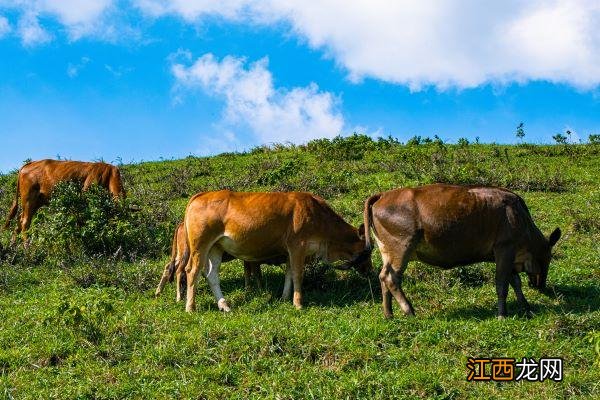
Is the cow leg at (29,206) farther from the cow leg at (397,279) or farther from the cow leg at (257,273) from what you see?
the cow leg at (397,279)

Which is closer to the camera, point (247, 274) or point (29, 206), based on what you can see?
point (247, 274)

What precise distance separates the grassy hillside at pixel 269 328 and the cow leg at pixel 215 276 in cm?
16

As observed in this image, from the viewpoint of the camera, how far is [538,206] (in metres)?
14.8

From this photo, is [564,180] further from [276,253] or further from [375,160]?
[276,253]

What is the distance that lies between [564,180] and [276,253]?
31.3 feet

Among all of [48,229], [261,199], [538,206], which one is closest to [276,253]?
[261,199]

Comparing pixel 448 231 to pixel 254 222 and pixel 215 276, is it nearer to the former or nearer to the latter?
pixel 254 222

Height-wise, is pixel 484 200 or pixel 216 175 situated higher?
pixel 216 175

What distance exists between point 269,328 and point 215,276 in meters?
1.99

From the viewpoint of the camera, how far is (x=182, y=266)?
10.5 meters

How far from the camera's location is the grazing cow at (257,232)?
393 inches

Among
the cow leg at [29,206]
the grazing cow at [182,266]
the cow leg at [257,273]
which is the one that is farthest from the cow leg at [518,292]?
the cow leg at [29,206]
